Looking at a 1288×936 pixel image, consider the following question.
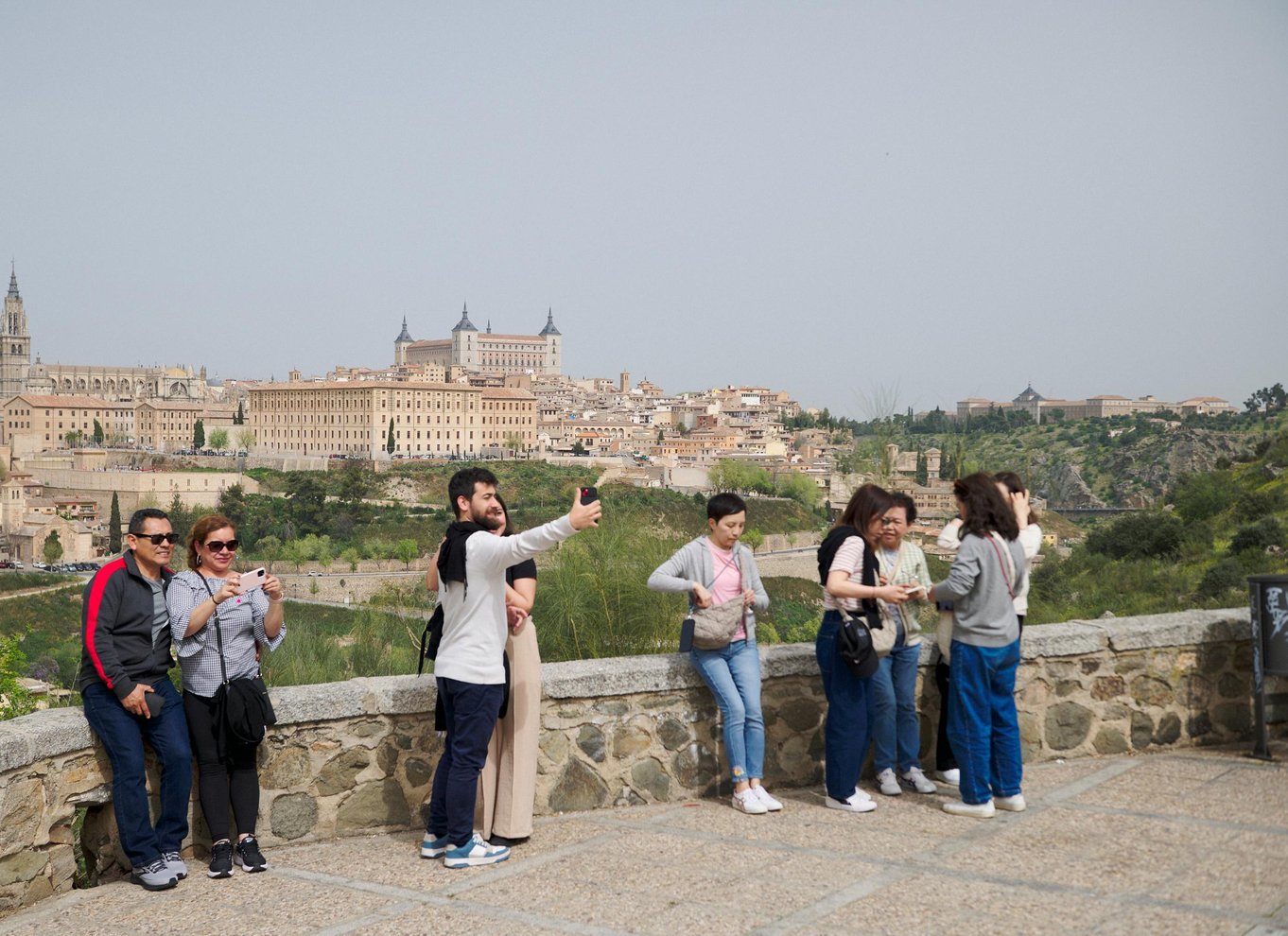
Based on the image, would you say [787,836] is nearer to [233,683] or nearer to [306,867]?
[306,867]

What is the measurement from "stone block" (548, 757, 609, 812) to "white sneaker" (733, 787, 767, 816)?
1.66 feet

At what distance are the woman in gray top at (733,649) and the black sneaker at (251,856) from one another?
1.62m

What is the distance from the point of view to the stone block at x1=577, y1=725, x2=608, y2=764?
4445 millimetres

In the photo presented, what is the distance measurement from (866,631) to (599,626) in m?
1.95

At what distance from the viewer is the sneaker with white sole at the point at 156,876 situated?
3.61m

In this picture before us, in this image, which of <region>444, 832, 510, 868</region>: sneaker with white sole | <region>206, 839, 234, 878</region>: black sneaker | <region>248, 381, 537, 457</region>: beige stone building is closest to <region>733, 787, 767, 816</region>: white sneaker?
<region>444, 832, 510, 868</region>: sneaker with white sole

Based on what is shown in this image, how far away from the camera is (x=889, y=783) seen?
15.3ft

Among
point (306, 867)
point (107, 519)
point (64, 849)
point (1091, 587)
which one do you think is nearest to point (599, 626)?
point (306, 867)

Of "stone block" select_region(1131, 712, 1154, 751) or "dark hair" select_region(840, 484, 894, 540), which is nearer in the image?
"dark hair" select_region(840, 484, 894, 540)

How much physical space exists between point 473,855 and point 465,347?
540 ft

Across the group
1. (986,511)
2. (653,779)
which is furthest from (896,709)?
(653,779)

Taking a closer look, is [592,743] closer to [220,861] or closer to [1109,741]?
[220,861]

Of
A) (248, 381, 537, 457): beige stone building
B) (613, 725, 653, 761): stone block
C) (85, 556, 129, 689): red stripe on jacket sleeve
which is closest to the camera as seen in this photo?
(85, 556, 129, 689): red stripe on jacket sleeve

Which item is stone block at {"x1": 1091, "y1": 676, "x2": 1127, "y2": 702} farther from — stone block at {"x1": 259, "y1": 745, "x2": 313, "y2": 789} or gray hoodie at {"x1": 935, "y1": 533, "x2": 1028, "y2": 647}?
stone block at {"x1": 259, "y1": 745, "x2": 313, "y2": 789}
